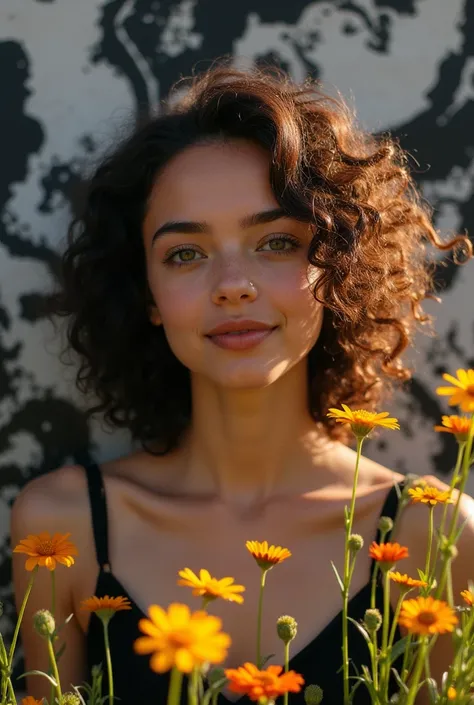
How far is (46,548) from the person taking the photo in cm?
83

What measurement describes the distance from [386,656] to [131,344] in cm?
90

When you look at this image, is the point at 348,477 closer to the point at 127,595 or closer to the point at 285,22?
the point at 127,595

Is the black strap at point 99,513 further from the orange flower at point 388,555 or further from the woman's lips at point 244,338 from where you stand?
the orange flower at point 388,555

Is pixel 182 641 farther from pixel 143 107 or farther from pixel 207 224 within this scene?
pixel 143 107

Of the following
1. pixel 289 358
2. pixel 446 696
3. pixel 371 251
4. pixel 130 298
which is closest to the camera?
pixel 446 696

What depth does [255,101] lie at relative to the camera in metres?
1.28

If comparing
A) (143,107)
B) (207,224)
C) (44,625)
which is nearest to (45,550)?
(44,625)

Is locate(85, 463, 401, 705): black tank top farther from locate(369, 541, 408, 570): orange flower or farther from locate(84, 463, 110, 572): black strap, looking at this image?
locate(369, 541, 408, 570): orange flower

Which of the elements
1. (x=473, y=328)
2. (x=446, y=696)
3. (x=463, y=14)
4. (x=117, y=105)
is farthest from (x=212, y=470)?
(x=463, y=14)

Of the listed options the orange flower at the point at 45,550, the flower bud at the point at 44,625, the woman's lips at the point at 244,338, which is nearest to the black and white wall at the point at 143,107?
the woman's lips at the point at 244,338

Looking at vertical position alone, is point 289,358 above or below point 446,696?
above

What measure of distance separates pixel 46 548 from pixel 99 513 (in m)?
0.54

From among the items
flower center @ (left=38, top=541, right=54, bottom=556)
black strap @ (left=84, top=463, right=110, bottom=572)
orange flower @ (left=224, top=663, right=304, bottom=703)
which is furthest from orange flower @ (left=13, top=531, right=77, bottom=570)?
black strap @ (left=84, top=463, right=110, bottom=572)

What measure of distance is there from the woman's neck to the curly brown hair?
0.07 metres
